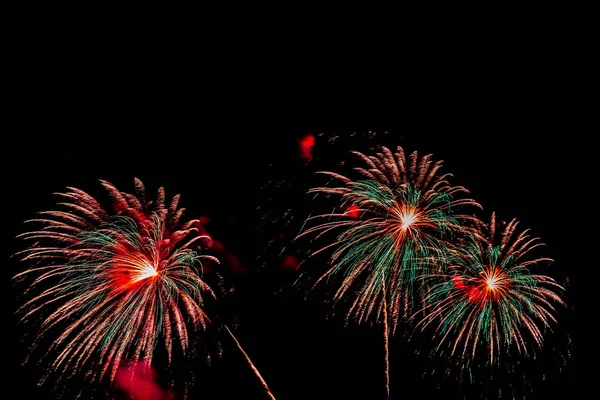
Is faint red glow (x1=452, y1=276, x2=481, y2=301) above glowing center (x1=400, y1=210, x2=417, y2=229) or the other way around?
the other way around

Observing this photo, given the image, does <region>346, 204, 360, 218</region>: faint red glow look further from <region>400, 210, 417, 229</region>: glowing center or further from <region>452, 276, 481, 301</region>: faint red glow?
<region>452, 276, 481, 301</region>: faint red glow

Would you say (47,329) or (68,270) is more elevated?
(68,270)

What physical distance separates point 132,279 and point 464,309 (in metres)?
7.94

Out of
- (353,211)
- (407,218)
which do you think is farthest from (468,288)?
(353,211)

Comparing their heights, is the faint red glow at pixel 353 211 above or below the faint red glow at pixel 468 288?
above

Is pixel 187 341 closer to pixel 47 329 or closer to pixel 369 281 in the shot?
pixel 47 329

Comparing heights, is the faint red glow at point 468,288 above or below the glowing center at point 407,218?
below

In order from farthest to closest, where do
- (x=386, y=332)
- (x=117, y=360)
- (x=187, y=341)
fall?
(x=386, y=332)
(x=187, y=341)
(x=117, y=360)

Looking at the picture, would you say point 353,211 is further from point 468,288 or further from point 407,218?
point 468,288

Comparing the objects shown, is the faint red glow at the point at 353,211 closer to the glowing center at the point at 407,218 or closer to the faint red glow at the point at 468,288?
the glowing center at the point at 407,218

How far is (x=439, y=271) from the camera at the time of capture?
485 inches

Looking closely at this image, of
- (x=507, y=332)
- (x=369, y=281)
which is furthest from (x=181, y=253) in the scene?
(x=507, y=332)

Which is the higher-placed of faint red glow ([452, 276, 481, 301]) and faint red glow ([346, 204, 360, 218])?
faint red glow ([346, 204, 360, 218])

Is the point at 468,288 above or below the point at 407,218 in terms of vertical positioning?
below
